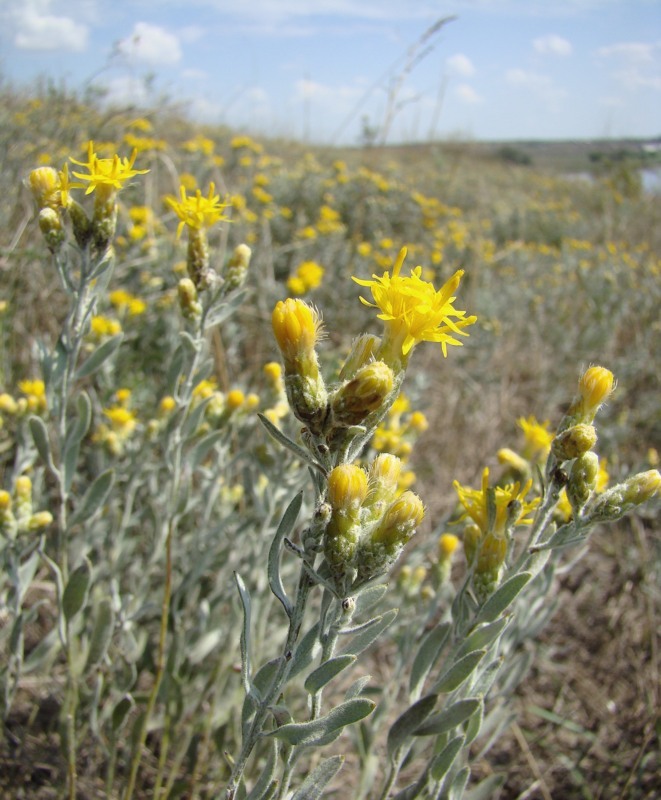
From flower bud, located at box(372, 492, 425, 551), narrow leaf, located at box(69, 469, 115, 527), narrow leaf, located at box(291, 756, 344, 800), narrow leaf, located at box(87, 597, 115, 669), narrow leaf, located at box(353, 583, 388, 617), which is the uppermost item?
flower bud, located at box(372, 492, 425, 551)

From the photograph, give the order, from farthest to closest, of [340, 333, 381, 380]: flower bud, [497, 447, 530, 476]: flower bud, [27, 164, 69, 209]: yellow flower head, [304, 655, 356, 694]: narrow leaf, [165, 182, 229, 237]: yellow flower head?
[497, 447, 530, 476]: flower bud < [165, 182, 229, 237]: yellow flower head < [27, 164, 69, 209]: yellow flower head < [340, 333, 381, 380]: flower bud < [304, 655, 356, 694]: narrow leaf

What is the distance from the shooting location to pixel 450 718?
1.29m

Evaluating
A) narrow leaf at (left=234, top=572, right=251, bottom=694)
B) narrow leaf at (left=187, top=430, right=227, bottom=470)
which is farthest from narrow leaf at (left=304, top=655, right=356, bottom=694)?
narrow leaf at (left=187, top=430, right=227, bottom=470)

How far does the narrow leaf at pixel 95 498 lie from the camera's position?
1854 mm

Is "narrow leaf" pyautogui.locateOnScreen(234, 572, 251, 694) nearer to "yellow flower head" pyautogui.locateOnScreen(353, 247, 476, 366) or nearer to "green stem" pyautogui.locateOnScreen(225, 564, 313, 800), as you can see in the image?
"green stem" pyautogui.locateOnScreen(225, 564, 313, 800)

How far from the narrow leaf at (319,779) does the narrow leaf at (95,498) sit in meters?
1.01

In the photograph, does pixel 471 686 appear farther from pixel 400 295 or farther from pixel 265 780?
pixel 400 295

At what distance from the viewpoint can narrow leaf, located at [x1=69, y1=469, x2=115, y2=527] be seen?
1.85m

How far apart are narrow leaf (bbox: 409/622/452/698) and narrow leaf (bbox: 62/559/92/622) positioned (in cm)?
91

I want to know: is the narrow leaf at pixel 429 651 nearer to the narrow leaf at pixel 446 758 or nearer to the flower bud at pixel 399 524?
the narrow leaf at pixel 446 758

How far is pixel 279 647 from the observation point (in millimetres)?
2566

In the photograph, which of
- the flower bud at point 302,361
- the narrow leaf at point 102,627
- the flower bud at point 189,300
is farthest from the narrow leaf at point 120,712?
the flower bud at point 302,361

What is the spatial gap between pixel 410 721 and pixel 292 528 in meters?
0.59

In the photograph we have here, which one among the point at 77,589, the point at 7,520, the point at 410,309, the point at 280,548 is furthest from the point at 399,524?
the point at 7,520
